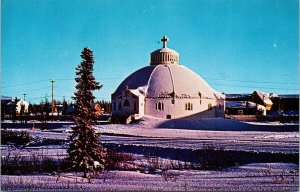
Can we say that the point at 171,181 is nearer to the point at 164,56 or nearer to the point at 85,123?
the point at 85,123

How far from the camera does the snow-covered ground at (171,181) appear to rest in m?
12.1

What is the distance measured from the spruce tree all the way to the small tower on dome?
39.8m

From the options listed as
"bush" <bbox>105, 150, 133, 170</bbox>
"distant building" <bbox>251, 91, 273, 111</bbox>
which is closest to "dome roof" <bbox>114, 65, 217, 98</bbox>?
"distant building" <bbox>251, 91, 273, 111</bbox>

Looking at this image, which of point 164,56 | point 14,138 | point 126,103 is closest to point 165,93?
point 126,103

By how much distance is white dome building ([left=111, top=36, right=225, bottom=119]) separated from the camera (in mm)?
49156

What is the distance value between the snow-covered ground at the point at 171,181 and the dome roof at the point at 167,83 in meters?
34.7

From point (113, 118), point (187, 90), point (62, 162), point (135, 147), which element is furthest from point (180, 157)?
point (187, 90)

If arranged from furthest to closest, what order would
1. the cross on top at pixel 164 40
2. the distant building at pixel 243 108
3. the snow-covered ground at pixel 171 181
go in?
1. the distant building at pixel 243 108
2. the cross on top at pixel 164 40
3. the snow-covered ground at pixel 171 181

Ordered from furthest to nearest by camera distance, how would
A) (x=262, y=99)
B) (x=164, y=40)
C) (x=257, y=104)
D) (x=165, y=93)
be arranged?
1. (x=262, y=99)
2. (x=257, y=104)
3. (x=164, y=40)
4. (x=165, y=93)

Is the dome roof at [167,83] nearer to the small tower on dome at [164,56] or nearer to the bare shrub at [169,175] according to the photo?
the small tower on dome at [164,56]

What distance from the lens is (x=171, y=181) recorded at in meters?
13.1

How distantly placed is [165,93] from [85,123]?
35.5 meters

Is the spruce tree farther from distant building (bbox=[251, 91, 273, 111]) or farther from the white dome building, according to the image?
distant building (bbox=[251, 91, 273, 111])

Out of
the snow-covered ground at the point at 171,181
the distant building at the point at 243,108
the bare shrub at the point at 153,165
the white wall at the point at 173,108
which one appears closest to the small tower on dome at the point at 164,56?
the white wall at the point at 173,108
